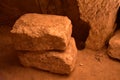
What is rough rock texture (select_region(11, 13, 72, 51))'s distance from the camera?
1.90m

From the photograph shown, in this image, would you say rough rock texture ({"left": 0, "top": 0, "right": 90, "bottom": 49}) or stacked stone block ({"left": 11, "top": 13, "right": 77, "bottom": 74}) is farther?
rough rock texture ({"left": 0, "top": 0, "right": 90, "bottom": 49})

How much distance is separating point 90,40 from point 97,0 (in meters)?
0.45

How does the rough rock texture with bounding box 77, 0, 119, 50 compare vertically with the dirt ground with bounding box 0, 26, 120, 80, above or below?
above

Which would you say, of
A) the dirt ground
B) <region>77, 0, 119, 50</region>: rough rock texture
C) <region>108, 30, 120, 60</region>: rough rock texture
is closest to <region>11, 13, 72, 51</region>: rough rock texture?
the dirt ground

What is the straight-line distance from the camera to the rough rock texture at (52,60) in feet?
6.49

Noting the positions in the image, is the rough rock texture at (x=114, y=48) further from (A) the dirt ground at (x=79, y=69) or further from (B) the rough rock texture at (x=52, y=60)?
(B) the rough rock texture at (x=52, y=60)

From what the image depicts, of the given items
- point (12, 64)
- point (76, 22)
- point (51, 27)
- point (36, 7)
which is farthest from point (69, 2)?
point (12, 64)

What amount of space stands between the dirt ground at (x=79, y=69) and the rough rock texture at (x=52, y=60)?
0.06 m

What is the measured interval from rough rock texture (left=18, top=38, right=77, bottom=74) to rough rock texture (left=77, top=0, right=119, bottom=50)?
37 cm

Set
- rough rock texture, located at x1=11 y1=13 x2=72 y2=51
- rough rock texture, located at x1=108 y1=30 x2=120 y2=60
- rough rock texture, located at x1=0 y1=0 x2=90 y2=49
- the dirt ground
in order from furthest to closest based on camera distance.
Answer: rough rock texture, located at x1=0 y1=0 x2=90 y2=49, rough rock texture, located at x1=108 y1=30 x2=120 y2=60, the dirt ground, rough rock texture, located at x1=11 y1=13 x2=72 y2=51

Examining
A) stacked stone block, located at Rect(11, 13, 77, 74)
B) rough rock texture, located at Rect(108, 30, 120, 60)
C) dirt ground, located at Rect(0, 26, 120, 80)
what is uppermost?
stacked stone block, located at Rect(11, 13, 77, 74)

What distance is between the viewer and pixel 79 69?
2158mm

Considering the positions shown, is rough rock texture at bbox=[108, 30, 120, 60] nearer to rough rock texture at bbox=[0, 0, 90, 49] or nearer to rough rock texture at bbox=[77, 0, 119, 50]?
rough rock texture at bbox=[77, 0, 119, 50]

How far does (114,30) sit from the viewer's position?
2.51 m
